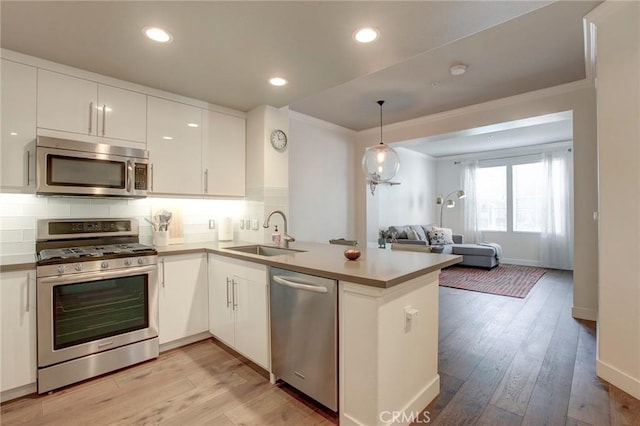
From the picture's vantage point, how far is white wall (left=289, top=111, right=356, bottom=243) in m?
4.39

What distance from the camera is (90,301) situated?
222 centimetres

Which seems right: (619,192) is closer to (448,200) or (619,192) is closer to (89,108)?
(89,108)

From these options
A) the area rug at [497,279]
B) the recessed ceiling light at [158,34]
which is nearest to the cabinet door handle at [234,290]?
the recessed ceiling light at [158,34]

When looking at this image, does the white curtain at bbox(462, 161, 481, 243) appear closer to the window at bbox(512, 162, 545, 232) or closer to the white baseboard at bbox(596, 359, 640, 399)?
the window at bbox(512, 162, 545, 232)

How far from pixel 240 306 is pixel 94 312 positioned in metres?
1.06

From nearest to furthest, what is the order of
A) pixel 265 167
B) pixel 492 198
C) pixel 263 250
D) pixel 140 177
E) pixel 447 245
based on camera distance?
A: 1. pixel 140 177
2. pixel 263 250
3. pixel 265 167
4. pixel 447 245
5. pixel 492 198

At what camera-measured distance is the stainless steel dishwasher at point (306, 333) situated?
1.69m

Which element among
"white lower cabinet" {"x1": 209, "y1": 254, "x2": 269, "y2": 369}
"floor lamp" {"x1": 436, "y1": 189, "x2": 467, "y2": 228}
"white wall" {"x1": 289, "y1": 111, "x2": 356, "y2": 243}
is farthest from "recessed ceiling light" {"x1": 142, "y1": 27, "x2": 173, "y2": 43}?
"floor lamp" {"x1": 436, "y1": 189, "x2": 467, "y2": 228}

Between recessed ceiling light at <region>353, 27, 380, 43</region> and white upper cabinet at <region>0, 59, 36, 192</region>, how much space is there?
240cm

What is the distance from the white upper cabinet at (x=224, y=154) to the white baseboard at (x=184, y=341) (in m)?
1.41

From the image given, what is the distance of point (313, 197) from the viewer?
4.66 metres

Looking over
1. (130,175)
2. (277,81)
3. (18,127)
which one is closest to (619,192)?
(277,81)

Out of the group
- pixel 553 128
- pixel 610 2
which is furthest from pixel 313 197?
pixel 553 128

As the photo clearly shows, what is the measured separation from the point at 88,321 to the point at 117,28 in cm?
204
